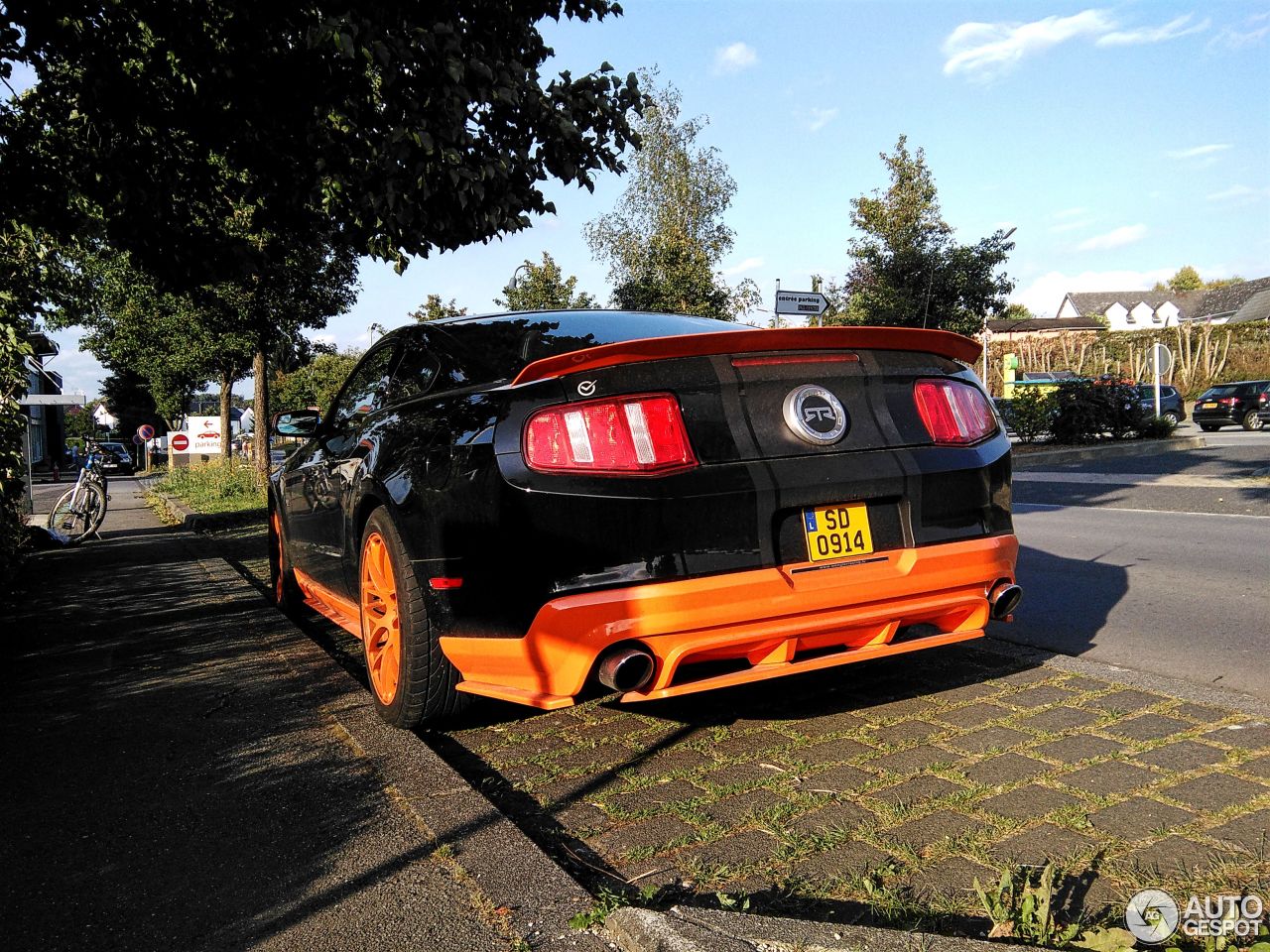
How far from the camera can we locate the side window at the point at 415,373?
4.14 m

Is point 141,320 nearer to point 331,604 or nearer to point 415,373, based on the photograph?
point 331,604

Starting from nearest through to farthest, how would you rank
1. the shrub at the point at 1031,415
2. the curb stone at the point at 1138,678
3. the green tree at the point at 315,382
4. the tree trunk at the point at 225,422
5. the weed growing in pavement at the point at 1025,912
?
the weed growing in pavement at the point at 1025,912
the curb stone at the point at 1138,678
the shrub at the point at 1031,415
the tree trunk at the point at 225,422
the green tree at the point at 315,382

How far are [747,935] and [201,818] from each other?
1.83 metres

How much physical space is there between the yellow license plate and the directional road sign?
41.0ft

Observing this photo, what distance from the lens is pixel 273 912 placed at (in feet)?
7.87

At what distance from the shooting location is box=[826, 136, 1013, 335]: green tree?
3148 cm

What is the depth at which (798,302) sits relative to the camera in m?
15.7

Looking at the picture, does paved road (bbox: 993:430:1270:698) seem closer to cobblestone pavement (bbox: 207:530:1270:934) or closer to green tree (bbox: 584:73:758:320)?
cobblestone pavement (bbox: 207:530:1270:934)

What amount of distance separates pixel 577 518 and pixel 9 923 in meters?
1.76

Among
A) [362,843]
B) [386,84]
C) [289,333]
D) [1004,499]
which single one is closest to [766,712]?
[1004,499]

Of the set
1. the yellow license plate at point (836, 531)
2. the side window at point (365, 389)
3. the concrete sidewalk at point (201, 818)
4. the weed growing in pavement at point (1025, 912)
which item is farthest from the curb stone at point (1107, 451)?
the weed growing in pavement at point (1025, 912)

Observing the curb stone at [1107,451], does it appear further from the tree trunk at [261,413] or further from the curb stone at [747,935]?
the curb stone at [747,935]

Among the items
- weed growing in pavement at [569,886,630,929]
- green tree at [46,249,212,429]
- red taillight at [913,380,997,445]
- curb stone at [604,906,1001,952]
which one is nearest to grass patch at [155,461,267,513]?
green tree at [46,249,212,429]

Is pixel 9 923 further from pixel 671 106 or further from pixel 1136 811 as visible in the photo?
pixel 671 106
